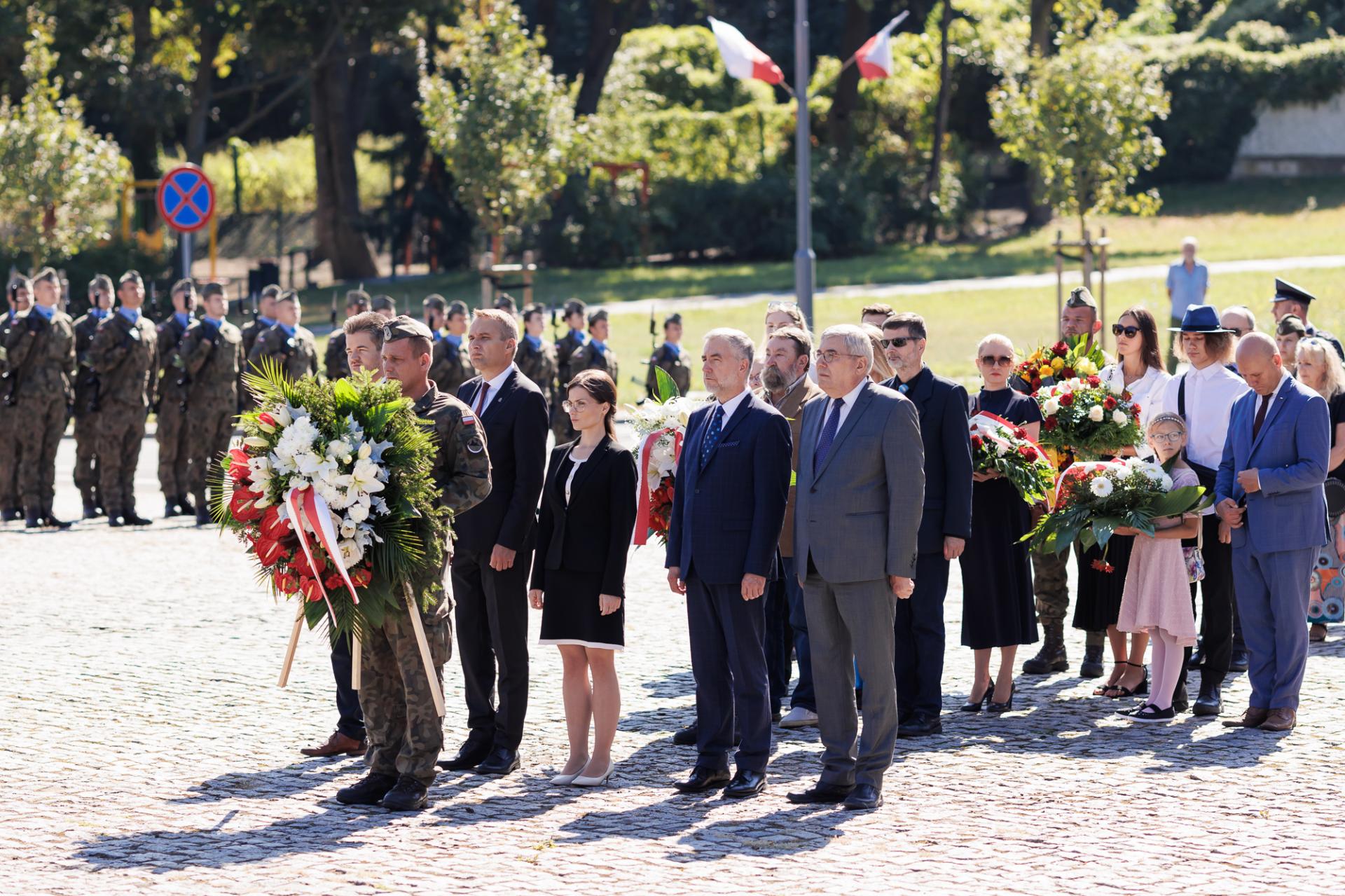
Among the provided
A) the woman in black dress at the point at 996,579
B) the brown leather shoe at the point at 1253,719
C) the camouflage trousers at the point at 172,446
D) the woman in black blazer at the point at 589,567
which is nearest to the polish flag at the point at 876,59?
the camouflage trousers at the point at 172,446

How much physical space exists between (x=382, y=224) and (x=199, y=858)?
40.6m

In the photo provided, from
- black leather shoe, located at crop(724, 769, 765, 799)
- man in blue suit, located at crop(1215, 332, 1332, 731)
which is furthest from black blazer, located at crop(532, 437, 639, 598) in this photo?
man in blue suit, located at crop(1215, 332, 1332, 731)

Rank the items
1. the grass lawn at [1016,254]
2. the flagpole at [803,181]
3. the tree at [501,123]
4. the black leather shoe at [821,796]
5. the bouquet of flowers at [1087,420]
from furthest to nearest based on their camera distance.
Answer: the grass lawn at [1016,254], the tree at [501,123], the flagpole at [803,181], the bouquet of flowers at [1087,420], the black leather shoe at [821,796]

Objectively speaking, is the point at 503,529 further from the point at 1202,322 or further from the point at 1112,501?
the point at 1202,322

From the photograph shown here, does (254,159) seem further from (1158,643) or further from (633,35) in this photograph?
(1158,643)

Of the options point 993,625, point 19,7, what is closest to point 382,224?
point 19,7

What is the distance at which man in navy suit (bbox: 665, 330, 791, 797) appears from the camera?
7.56 metres

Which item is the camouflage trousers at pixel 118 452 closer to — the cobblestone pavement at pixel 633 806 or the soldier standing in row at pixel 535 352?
the soldier standing in row at pixel 535 352

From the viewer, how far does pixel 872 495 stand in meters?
7.45

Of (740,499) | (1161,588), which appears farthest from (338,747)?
(1161,588)

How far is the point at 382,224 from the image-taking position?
152 feet

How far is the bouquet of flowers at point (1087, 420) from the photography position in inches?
383

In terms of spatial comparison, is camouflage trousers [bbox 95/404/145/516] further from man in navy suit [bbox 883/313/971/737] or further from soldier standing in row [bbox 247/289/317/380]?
man in navy suit [bbox 883/313/971/737]

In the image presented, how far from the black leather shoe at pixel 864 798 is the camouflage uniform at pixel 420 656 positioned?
1.71 metres
